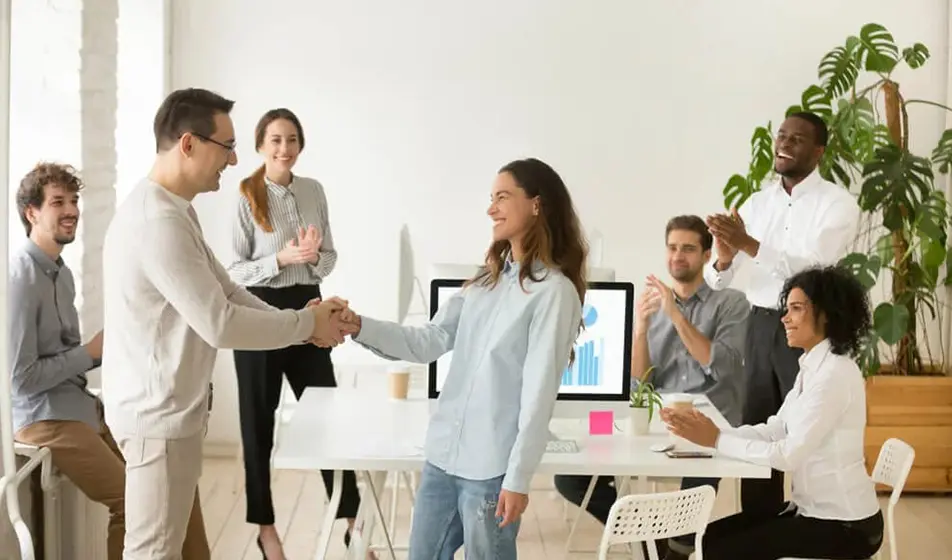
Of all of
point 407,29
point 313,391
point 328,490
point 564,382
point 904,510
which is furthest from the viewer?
point 407,29

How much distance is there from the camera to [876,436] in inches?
212

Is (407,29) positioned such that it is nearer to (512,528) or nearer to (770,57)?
(770,57)

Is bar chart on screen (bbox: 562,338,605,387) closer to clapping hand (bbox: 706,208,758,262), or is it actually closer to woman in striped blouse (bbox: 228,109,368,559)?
clapping hand (bbox: 706,208,758,262)

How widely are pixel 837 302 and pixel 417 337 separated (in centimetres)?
124

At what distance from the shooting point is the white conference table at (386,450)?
10.4 ft

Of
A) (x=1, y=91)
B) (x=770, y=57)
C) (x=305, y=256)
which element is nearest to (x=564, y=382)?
(x=305, y=256)

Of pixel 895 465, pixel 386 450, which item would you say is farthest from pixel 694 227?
pixel 386 450

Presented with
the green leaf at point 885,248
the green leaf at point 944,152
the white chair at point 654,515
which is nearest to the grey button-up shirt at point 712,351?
the white chair at point 654,515

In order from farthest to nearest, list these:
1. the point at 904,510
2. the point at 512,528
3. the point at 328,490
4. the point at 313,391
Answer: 1. the point at 904,510
2. the point at 328,490
3. the point at 313,391
4. the point at 512,528

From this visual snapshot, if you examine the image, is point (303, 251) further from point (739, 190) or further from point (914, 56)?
point (914, 56)

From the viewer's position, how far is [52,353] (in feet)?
11.3

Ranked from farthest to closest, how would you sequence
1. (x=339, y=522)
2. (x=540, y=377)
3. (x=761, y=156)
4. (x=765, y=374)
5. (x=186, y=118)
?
(x=761, y=156)
(x=339, y=522)
(x=765, y=374)
(x=186, y=118)
(x=540, y=377)

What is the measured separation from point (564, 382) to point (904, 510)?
248 cm

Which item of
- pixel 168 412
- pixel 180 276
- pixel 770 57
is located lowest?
pixel 168 412
